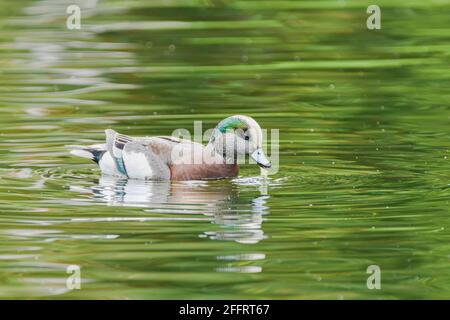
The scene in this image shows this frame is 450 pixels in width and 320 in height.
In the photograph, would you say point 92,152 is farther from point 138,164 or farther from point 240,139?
point 240,139

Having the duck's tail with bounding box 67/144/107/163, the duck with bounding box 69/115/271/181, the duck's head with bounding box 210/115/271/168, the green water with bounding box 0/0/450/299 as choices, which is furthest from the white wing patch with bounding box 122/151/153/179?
the duck's head with bounding box 210/115/271/168

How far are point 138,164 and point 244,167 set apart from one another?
1269 millimetres

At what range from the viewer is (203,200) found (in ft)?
38.9

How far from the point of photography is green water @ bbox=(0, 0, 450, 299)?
966 centimetres

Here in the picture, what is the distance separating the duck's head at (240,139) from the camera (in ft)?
41.5

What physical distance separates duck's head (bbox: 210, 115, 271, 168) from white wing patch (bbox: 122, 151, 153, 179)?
0.65m

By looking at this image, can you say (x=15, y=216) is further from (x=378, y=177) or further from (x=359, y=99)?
(x=359, y=99)

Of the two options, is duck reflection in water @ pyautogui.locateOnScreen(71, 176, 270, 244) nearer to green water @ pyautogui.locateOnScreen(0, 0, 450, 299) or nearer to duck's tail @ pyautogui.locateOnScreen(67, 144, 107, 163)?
green water @ pyautogui.locateOnScreen(0, 0, 450, 299)

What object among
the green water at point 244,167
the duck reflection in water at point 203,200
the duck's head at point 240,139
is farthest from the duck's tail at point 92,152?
the duck's head at point 240,139

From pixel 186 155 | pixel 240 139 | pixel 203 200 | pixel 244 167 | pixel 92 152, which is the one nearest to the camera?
pixel 203 200

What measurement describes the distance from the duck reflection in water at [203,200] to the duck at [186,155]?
115mm

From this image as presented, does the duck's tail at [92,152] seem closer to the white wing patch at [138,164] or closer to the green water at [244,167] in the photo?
the green water at [244,167]

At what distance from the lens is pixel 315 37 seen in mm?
20719

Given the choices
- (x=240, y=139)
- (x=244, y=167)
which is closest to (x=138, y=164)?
(x=240, y=139)
